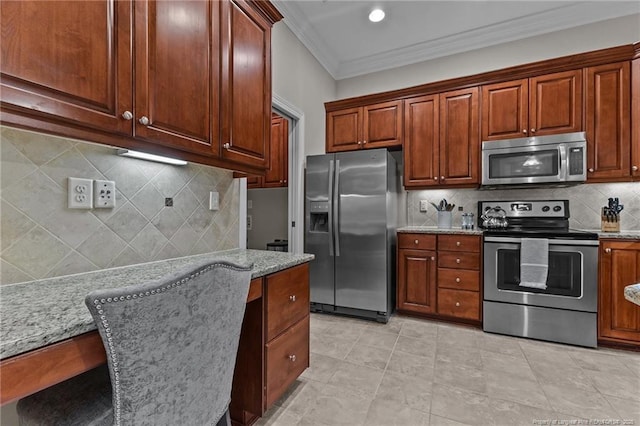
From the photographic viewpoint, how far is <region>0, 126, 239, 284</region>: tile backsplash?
103 centimetres

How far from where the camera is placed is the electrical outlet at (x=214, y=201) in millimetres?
1871

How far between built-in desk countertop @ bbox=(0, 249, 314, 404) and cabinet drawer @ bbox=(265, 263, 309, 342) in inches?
7.0

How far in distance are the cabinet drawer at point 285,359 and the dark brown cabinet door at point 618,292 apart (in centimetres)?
251

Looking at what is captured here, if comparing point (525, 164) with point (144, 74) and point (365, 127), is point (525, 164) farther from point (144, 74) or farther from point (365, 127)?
point (144, 74)

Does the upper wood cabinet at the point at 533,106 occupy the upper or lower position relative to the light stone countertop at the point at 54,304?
upper

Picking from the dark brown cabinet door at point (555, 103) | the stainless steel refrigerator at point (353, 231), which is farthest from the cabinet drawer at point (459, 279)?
the dark brown cabinet door at point (555, 103)

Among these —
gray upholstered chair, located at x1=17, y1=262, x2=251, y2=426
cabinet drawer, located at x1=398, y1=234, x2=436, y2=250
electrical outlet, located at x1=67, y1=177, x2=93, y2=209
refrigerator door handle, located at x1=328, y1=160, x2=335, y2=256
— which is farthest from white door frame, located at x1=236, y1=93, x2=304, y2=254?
gray upholstered chair, located at x1=17, y1=262, x2=251, y2=426

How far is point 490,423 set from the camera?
1495 millimetres

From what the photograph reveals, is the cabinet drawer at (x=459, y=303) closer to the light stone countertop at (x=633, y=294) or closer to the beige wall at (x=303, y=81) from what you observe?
the light stone countertop at (x=633, y=294)

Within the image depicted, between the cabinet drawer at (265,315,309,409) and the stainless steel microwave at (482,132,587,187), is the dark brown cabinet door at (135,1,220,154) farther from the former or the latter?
the stainless steel microwave at (482,132,587,187)

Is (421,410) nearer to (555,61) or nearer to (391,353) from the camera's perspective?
(391,353)

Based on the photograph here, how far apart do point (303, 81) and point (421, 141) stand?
1508 mm

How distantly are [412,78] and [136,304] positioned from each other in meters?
3.97

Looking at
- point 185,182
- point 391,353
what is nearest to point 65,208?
point 185,182
